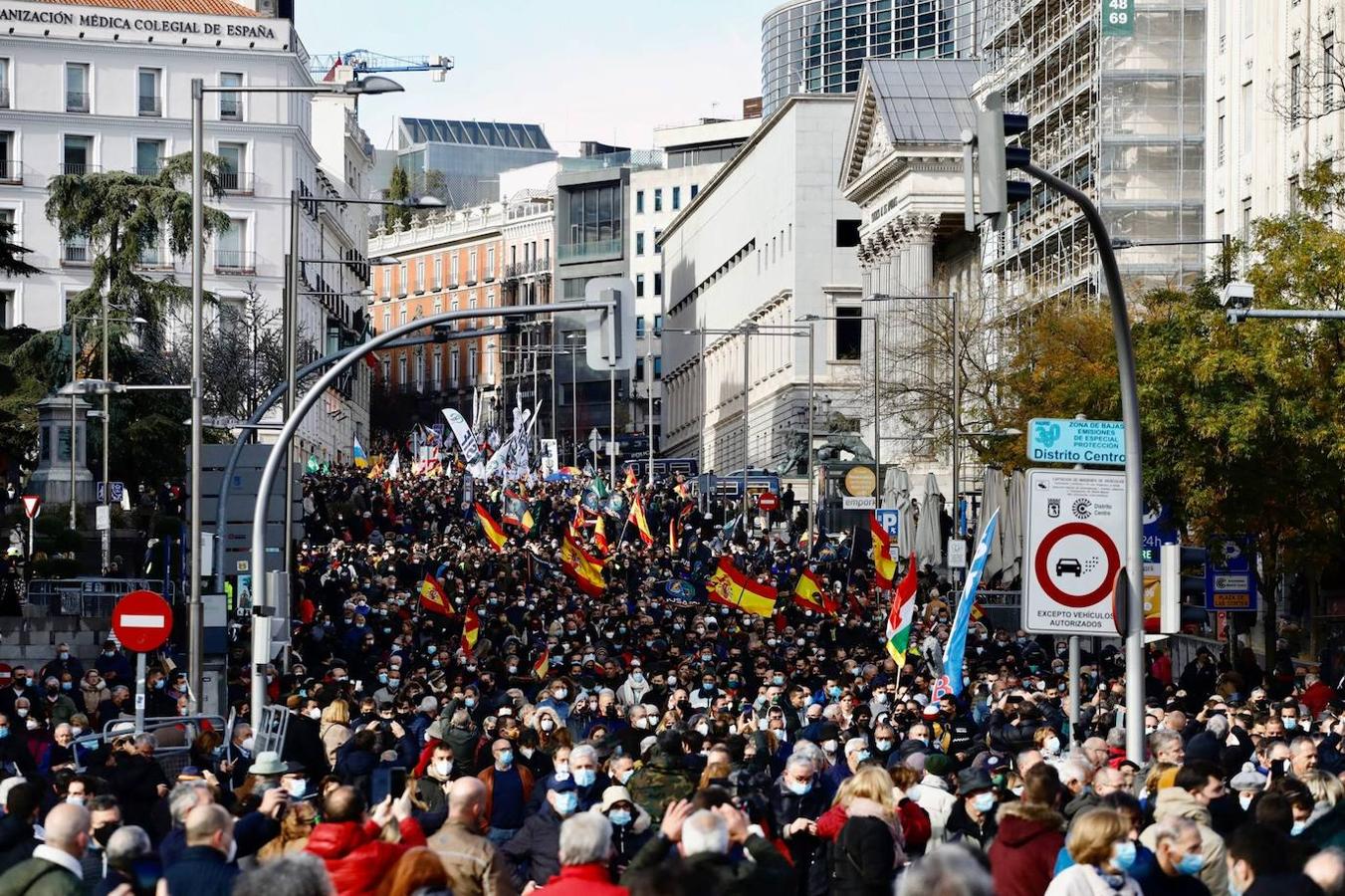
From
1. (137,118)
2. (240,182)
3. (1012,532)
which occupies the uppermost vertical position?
(137,118)

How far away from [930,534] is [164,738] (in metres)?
32.9

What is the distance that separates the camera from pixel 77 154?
98.0 m

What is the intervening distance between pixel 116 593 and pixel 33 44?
197 feet

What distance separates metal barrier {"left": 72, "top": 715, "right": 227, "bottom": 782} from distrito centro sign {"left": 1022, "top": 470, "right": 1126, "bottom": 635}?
573cm

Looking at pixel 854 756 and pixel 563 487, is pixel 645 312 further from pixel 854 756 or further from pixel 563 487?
pixel 854 756

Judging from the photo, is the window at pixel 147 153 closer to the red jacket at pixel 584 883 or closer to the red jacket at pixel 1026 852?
the red jacket at pixel 1026 852

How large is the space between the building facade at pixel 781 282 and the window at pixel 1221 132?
1646 inches

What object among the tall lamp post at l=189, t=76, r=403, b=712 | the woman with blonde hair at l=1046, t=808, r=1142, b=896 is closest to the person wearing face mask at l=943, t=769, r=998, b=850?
the woman with blonde hair at l=1046, t=808, r=1142, b=896

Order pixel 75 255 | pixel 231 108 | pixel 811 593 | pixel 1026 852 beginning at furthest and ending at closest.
A: pixel 231 108
pixel 75 255
pixel 811 593
pixel 1026 852

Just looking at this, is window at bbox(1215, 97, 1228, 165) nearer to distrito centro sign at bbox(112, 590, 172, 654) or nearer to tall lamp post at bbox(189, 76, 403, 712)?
tall lamp post at bbox(189, 76, 403, 712)

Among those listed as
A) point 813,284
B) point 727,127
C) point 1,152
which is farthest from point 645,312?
point 1,152

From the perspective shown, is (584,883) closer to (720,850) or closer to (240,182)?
(720,850)

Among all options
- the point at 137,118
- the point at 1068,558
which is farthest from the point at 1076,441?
the point at 137,118

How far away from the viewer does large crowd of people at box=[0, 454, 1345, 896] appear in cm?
966
